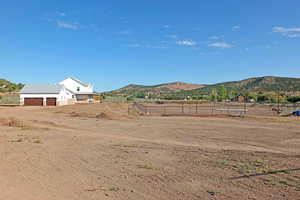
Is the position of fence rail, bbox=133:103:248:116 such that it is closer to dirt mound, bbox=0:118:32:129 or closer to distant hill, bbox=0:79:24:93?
dirt mound, bbox=0:118:32:129

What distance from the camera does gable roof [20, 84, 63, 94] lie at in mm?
56272

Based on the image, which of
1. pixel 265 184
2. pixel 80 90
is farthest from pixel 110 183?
pixel 80 90

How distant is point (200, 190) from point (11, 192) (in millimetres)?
4800

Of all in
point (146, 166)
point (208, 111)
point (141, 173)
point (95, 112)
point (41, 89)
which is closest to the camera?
point (141, 173)

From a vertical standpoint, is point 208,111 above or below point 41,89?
below

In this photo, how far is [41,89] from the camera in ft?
189

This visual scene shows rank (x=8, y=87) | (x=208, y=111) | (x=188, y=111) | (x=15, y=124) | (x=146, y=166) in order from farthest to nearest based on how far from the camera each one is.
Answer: (x=8, y=87) < (x=188, y=111) < (x=208, y=111) < (x=15, y=124) < (x=146, y=166)

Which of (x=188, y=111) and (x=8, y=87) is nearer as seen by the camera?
(x=188, y=111)

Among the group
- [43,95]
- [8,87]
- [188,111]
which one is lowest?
[188,111]

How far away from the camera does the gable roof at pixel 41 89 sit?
185ft

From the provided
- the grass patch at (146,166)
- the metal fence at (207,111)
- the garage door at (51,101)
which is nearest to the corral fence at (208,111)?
the metal fence at (207,111)

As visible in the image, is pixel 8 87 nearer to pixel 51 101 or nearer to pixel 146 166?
pixel 51 101

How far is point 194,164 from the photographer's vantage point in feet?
29.6

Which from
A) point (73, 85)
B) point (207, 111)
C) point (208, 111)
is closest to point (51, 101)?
point (73, 85)
